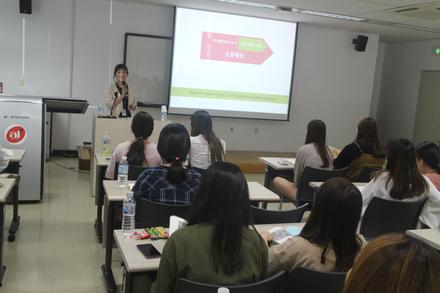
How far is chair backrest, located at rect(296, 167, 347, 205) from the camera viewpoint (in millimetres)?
3893

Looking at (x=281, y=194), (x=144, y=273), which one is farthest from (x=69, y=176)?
(x=144, y=273)

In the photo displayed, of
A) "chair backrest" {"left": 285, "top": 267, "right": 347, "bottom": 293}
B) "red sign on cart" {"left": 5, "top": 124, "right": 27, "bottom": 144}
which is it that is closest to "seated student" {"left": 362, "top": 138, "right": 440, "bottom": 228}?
"chair backrest" {"left": 285, "top": 267, "right": 347, "bottom": 293}

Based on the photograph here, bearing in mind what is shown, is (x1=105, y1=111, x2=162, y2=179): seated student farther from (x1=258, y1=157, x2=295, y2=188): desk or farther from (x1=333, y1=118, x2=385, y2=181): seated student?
(x1=333, y1=118, x2=385, y2=181): seated student

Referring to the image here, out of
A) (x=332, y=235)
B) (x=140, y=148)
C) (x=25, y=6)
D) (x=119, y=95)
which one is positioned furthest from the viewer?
(x=25, y=6)

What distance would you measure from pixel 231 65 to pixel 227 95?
537 mm

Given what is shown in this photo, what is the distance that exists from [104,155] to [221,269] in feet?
9.95

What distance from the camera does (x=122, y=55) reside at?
24.2 ft

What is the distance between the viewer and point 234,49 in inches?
308

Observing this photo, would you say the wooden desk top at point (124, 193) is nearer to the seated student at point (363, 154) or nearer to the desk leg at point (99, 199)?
the desk leg at point (99, 199)

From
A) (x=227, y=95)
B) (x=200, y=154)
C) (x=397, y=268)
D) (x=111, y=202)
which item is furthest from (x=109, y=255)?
(x=227, y=95)

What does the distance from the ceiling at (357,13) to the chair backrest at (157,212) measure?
15.0 ft

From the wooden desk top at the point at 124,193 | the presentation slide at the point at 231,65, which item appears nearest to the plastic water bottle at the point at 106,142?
the wooden desk top at the point at 124,193

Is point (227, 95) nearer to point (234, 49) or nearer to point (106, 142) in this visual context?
point (234, 49)

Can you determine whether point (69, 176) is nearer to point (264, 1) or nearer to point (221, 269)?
point (264, 1)
